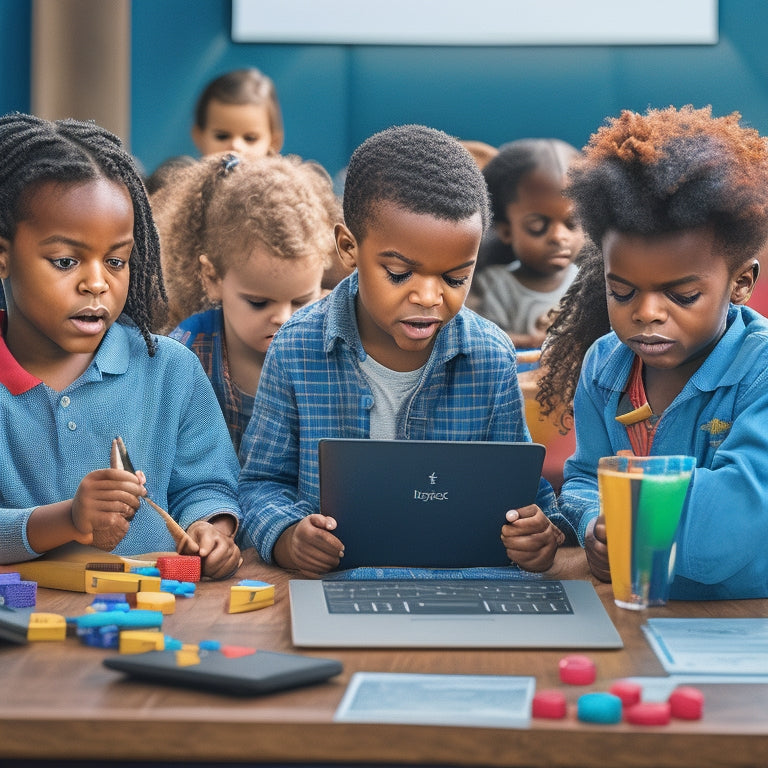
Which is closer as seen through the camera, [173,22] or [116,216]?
[116,216]

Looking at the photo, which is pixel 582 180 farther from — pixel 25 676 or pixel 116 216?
pixel 25 676

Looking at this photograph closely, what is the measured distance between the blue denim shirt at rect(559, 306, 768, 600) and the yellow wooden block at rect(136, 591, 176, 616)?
1.83 feet

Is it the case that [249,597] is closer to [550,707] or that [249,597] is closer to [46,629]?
[46,629]

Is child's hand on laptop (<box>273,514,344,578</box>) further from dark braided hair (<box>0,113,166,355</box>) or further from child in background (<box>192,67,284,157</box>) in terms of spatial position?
child in background (<box>192,67,284,157</box>)

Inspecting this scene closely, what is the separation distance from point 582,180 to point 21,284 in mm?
761

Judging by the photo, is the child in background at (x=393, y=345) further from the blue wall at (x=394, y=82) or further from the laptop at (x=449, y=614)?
the blue wall at (x=394, y=82)

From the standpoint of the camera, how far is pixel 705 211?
4.67ft

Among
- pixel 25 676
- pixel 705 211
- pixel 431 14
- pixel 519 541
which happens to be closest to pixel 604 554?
pixel 519 541

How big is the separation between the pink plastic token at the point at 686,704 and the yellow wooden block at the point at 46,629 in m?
0.55

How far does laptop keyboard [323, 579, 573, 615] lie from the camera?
114 centimetres

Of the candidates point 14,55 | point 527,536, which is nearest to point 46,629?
point 527,536

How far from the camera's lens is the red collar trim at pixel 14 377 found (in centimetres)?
154

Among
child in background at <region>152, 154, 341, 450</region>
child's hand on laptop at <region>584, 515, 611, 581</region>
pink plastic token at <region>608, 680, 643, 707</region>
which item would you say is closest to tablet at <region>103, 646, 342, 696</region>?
pink plastic token at <region>608, 680, 643, 707</region>

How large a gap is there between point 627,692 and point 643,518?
33 centimetres
